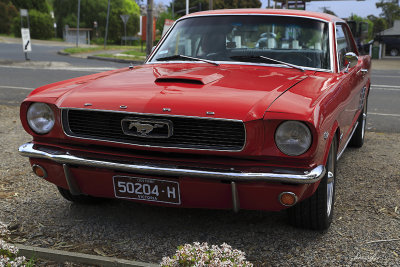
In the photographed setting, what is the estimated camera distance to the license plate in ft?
10.0

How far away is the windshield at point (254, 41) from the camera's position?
4141 mm

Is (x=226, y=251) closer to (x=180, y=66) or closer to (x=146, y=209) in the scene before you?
(x=146, y=209)

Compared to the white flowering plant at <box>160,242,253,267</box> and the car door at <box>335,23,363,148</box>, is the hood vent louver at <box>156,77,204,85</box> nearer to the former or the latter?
the car door at <box>335,23,363,148</box>

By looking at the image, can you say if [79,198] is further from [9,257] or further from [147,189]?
[9,257]

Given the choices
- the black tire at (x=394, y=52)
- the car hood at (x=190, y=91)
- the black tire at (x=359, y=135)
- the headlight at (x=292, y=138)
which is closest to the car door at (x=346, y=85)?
the car hood at (x=190, y=91)

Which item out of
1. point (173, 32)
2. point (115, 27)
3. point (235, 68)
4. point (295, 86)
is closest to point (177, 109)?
point (295, 86)

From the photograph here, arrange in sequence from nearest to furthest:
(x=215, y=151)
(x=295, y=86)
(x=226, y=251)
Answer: (x=226, y=251), (x=215, y=151), (x=295, y=86)

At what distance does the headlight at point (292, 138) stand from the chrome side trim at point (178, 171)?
13 centimetres

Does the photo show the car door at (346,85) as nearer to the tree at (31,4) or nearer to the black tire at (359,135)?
the black tire at (359,135)

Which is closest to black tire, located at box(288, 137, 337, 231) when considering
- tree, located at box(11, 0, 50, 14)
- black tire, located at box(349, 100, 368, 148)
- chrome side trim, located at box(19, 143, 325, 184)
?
chrome side trim, located at box(19, 143, 325, 184)

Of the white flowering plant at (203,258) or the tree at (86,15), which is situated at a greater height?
the tree at (86,15)

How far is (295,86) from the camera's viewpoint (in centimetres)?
331

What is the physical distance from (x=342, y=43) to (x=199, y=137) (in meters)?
2.50

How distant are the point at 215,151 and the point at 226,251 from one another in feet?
2.37
